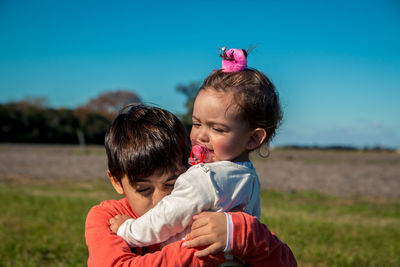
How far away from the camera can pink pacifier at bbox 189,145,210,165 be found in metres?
1.71

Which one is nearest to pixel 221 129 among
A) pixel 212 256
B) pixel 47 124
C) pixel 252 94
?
pixel 252 94

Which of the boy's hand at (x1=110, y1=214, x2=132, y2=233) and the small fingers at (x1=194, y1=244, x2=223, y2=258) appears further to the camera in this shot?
the boy's hand at (x1=110, y1=214, x2=132, y2=233)

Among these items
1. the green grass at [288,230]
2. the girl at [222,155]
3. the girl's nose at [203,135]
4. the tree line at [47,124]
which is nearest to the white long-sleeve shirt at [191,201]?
the girl at [222,155]

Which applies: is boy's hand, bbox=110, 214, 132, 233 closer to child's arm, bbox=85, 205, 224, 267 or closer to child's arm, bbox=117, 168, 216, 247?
child's arm, bbox=85, 205, 224, 267

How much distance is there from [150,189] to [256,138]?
0.56 meters

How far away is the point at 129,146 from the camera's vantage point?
1.72 m

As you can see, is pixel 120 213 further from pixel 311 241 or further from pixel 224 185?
pixel 311 241

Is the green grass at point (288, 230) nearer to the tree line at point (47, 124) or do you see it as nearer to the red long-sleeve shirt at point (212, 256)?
the red long-sleeve shirt at point (212, 256)

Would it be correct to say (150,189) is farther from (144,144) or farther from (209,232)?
(209,232)

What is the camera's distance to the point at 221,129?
1.79 meters

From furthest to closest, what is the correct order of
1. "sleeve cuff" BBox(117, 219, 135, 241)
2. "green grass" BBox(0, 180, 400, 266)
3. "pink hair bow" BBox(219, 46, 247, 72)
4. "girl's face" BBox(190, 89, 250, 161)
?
"green grass" BBox(0, 180, 400, 266) → "pink hair bow" BBox(219, 46, 247, 72) → "girl's face" BBox(190, 89, 250, 161) → "sleeve cuff" BBox(117, 219, 135, 241)

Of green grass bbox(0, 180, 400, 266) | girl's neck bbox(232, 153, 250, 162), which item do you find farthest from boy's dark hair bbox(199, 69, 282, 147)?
green grass bbox(0, 180, 400, 266)

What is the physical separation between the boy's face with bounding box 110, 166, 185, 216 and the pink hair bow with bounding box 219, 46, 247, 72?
0.58 meters

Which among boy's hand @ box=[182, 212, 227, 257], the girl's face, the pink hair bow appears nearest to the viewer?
boy's hand @ box=[182, 212, 227, 257]
